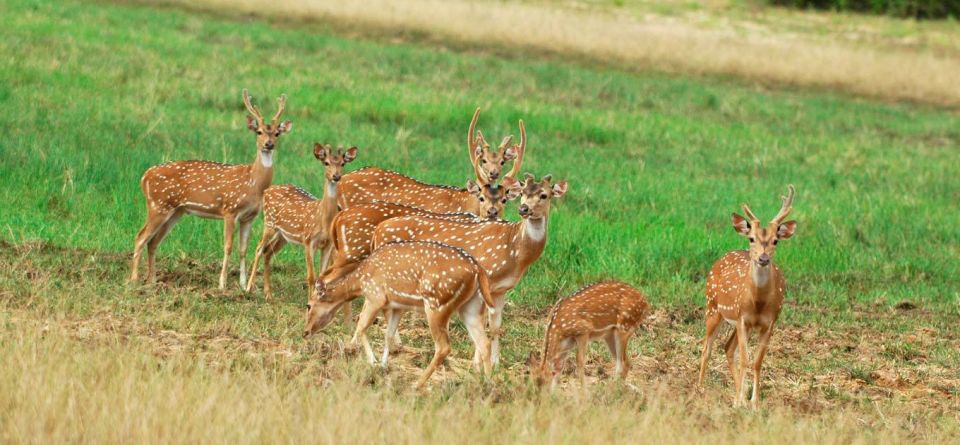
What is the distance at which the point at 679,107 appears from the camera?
2475cm

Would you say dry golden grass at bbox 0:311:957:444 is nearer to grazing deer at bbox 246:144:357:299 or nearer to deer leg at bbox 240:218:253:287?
grazing deer at bbox 246:144:357:299

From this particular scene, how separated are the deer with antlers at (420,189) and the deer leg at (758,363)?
3.21 metres

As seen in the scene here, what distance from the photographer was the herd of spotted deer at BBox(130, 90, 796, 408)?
383 inches

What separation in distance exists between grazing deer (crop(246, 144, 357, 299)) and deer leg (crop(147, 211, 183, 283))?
756 millimetres

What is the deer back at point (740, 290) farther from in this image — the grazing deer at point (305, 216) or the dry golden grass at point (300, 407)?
the grazing deer at point (305, 216)

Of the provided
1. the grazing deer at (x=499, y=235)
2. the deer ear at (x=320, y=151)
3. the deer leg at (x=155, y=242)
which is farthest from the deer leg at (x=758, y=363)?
the deer leg at (x=155, y=242)

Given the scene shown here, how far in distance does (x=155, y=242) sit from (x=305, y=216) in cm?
128

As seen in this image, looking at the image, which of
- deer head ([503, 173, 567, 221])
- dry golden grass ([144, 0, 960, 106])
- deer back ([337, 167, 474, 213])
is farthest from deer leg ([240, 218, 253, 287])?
dry golden grass ([144, 0, 960, 106])

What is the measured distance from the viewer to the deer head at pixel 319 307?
10.2 meters

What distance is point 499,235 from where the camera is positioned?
10711 mm

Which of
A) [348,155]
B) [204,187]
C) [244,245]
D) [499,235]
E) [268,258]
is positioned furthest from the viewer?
[244,245]

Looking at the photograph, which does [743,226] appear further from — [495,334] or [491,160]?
[491,160]

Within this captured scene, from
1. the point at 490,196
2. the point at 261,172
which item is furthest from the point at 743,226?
the point at 261,172

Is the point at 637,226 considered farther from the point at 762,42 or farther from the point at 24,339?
the point at 762,42
